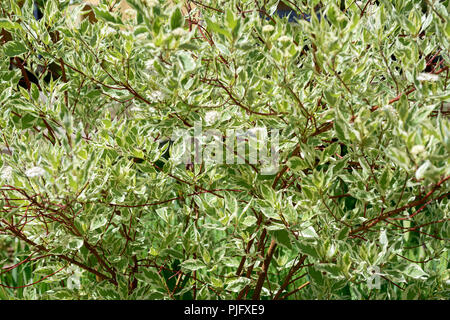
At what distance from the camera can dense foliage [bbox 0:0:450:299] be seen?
1.17m

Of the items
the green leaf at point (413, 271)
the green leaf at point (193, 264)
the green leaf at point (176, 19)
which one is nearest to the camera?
the green leaf at point (176, 19)

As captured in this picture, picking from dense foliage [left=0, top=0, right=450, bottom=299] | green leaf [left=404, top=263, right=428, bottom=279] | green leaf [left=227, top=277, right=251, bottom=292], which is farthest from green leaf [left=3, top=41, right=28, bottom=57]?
green leaf [left=404, top=263, right=428, bottom=279]

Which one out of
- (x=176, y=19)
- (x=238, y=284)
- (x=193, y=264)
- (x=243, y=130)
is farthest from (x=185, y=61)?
(x=238, y=284)

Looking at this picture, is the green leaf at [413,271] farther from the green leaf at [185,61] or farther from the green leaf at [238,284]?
the green leaf at [185,61]

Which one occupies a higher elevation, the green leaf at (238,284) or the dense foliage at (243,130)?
the dense foliage at (243,130)

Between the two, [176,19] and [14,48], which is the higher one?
[14,48]

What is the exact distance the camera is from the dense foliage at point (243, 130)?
1.17 m

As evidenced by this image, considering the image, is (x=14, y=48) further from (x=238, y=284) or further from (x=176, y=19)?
(x=238, y=284)

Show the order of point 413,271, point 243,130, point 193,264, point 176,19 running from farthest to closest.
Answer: point 243,130
point 193,264
point 413,271
point 176,19

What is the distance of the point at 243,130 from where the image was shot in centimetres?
164

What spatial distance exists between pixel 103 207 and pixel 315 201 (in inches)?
29.7

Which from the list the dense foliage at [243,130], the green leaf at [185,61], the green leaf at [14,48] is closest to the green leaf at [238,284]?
the dense foliage at [243,130]

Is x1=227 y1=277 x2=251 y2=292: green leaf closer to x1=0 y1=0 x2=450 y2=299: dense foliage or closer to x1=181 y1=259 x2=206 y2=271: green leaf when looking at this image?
x1=0 y1=0 x2=450 y2=299: dense foliage
